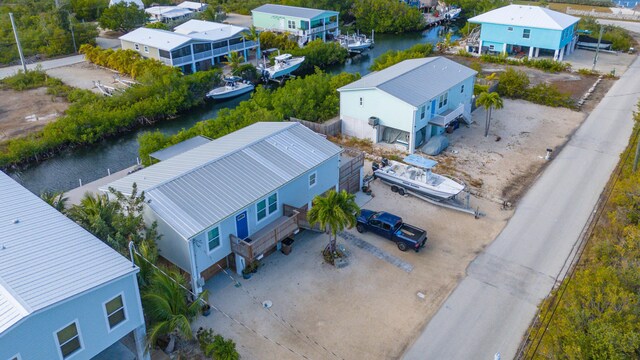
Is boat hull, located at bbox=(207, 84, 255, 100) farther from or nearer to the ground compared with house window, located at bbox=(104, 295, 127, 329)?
nearer to the ground

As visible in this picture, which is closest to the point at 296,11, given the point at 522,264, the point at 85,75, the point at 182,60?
the point at 182,60

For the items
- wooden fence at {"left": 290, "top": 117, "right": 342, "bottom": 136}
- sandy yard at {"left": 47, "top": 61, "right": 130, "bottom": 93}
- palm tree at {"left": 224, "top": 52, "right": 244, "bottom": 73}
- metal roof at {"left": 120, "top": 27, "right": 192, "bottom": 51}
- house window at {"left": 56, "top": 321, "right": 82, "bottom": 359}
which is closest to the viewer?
house window at {"left": 56, "top": 321, "right": 82, "bottom": 359}

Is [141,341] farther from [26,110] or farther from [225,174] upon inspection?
[26,110]

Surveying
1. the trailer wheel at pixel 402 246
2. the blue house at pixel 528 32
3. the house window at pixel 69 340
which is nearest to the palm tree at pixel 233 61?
the blue house at pixel 528 32

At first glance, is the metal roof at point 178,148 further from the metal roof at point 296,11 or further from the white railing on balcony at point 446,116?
the metal roof at point 296,11

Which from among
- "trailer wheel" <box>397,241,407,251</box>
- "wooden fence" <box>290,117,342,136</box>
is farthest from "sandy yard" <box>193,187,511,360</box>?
"wooden fence" <box>290,117,342,136</box>

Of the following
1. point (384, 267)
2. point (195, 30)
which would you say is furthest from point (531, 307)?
point (195, 30)

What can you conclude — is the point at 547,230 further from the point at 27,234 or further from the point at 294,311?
the point at 27,234

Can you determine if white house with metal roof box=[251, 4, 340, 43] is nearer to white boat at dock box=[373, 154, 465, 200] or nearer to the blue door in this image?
white boat at dock box=[373, 154, 465, 200]

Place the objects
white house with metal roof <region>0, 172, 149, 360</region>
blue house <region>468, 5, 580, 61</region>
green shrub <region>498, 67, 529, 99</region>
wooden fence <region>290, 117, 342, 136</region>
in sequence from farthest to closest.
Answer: blue house <region>468, 5, 580, 61</region>
green shrub <region>498, 67, 529, 99</region>
wooden fence <region>290, 117, 342, 136</region>
white house with metal roof <region>0, 172, 149, 360</region>
